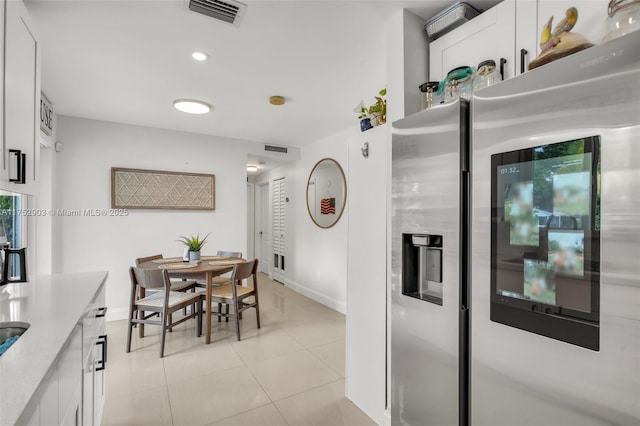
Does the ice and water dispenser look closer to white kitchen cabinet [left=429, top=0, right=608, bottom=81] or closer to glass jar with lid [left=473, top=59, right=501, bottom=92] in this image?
glass jar with lid [left=473, top=59, right=501, bottom=92]

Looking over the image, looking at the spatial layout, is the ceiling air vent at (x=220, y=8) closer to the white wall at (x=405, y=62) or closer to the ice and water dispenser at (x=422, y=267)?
the white wall at (x=405, y=62)

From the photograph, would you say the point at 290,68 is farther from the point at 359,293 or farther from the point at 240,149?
the point at 240,149

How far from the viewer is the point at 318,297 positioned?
191 inches

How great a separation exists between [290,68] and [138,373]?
2.77 m

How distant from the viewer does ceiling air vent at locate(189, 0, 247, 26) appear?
1.76 m

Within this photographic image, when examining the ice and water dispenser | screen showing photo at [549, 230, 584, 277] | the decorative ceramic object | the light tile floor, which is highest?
the decorative ceramic object

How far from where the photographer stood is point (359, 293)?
7.09 ft

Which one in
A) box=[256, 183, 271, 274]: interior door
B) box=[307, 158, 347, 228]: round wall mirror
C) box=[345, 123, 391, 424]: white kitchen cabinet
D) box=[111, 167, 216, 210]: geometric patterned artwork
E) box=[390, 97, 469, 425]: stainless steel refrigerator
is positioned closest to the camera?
box=[390, 97, 469, 425]: stainless steel refrigerator

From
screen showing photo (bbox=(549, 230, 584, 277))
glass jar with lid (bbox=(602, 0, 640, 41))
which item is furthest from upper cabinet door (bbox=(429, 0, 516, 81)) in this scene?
screen showing photo (bbox=(549, 230, 584, 277))

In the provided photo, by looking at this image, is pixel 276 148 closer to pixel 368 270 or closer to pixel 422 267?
pixel 368 270

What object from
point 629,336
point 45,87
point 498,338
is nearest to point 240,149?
point 45,87

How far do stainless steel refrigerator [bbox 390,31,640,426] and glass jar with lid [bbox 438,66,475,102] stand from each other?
244 millimetres

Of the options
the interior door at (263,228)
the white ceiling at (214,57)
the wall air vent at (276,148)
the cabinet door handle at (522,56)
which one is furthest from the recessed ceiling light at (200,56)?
the interior door at (263,228)

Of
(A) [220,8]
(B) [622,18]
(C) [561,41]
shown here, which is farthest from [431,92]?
(A) [220,8]
